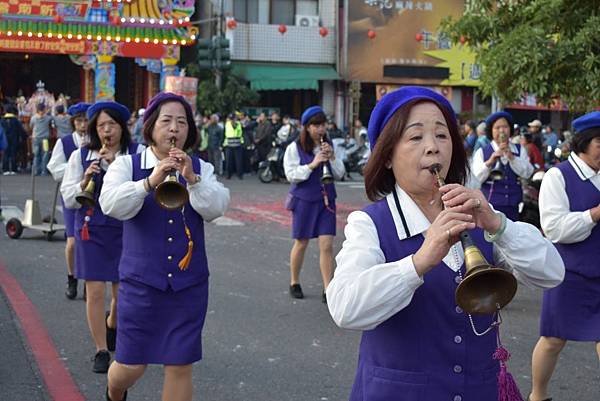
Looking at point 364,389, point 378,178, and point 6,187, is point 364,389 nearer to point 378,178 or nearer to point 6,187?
point 378,178

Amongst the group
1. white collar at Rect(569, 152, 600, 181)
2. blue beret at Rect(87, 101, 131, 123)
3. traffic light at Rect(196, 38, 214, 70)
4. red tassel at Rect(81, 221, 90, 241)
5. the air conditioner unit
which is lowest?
red tassel at Rect(81, 221, 90, 241)

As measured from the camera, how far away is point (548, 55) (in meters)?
10.7

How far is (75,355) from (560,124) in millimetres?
31791

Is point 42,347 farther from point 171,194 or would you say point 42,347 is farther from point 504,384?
point 504,384

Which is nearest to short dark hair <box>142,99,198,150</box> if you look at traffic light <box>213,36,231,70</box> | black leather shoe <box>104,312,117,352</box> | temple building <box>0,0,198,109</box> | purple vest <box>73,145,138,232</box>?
purple vest <box>73,145,138,232</box>

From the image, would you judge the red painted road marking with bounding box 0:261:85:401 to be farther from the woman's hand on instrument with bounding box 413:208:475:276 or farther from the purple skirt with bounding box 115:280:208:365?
the woman's hand on instrument with bounding box 413:208:475:276

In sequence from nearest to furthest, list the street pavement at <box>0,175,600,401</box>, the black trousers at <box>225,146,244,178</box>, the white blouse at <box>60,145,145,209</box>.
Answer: the street pavement at <box>0,175,600,401</box> → the white blouse at <box>60,145,145,209</box> → the black trousers at <box>225,146,244,178</box>

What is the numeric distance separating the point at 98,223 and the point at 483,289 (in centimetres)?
480

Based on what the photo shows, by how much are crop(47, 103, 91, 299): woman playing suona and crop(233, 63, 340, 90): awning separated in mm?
23743

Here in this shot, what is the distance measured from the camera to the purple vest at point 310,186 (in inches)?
370

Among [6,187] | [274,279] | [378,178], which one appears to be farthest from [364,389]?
[6,187]

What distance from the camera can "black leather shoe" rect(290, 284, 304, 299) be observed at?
924 centimetres

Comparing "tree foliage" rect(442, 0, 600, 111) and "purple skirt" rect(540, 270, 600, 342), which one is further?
"tree foliage" rect(442, 0, 600, 111)

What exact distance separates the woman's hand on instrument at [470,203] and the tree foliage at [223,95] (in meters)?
26.1
